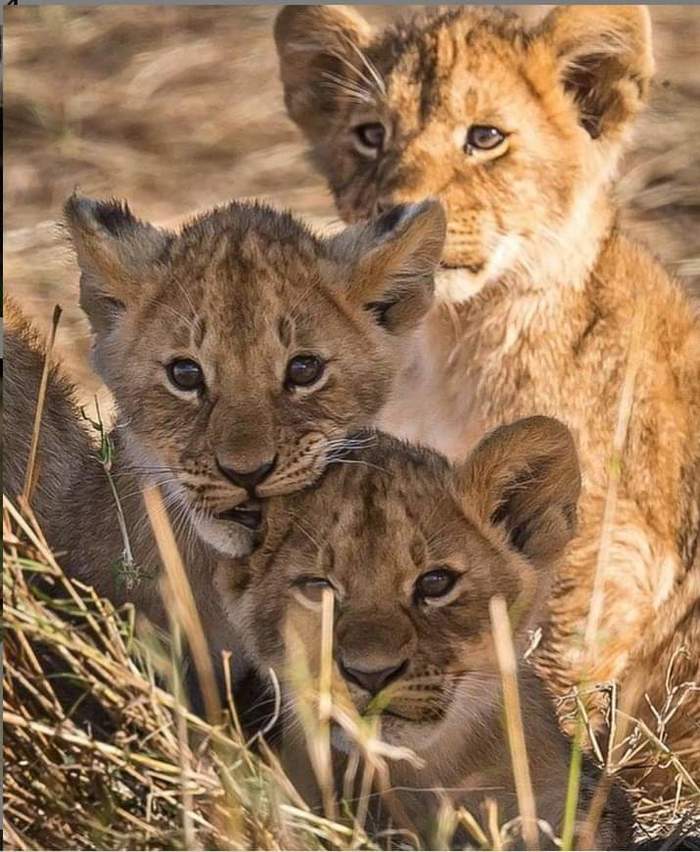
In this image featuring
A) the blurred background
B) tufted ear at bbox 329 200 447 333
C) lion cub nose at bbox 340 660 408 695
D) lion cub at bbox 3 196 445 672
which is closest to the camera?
lion cub nose at bbox 340 660 408 695

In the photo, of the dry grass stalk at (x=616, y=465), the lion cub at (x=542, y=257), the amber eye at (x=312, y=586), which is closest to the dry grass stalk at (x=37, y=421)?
the amber eye at (x=312, y=586)

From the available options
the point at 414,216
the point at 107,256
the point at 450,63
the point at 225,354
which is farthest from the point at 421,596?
→ the point at 450,63

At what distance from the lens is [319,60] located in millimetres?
3352

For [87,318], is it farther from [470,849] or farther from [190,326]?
[470,849]

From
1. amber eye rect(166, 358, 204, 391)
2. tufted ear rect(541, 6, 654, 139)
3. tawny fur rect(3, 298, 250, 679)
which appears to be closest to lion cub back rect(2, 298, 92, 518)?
tawny fur rect(3, 298, 250, 679)

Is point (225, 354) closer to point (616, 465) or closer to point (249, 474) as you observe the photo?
point (249, 474)

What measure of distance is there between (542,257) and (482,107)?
0.96 feet

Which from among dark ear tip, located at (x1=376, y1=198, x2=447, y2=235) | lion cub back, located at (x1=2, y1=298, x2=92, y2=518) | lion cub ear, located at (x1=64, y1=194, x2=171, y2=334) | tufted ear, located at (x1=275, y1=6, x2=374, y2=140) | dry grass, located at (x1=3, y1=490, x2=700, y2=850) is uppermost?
tufted ear, located at (x1=275, y1=6, x2=374, y2=140)

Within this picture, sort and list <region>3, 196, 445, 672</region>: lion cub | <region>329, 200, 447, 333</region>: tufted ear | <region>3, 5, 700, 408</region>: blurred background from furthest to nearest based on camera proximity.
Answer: <region>3, 5, 700, 408</region>: blurred background
<region>329, 200, 447, 333</region>: tufted ear
<region>3, 196, 445, 672</region>: lion cub

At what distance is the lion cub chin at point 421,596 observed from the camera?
2.88 m

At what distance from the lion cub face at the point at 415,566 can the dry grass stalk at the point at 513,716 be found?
5cm

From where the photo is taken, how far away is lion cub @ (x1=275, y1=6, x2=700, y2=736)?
331cm

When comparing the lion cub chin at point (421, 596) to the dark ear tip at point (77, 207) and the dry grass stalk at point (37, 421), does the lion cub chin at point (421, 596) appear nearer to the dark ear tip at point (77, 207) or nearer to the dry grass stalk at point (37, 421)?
the dry grass stalk at point (37, 421)

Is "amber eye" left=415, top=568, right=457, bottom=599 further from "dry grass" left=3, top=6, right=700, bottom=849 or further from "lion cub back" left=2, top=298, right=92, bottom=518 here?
"lion cub back" left=2, top=298, right=92, bottom=518
